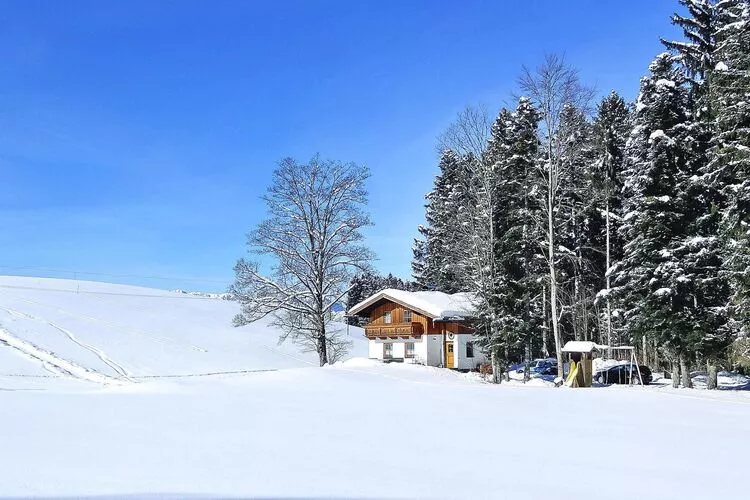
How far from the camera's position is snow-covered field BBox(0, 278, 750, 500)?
642 centimetres

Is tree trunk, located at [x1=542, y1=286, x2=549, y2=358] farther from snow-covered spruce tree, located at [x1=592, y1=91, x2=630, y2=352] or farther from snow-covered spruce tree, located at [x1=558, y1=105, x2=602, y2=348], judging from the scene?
snow-covered spruce tree, located at [x1=592, y1=91, x2=630, y2=352]

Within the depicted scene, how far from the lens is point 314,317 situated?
3356 centimetres

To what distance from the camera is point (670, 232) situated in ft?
84.9

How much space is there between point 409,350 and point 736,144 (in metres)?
30.8

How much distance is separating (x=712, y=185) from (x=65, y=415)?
24111 millimetres

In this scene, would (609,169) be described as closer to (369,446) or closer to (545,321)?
(545,321)

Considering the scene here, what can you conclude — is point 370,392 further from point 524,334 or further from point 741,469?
point 524,334

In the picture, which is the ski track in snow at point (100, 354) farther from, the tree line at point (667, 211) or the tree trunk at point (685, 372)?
the tree trunk at point (685, 372)

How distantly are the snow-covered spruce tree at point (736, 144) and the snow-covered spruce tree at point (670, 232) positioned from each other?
2.09m

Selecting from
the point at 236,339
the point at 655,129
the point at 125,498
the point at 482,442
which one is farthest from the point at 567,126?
the point at 236,339

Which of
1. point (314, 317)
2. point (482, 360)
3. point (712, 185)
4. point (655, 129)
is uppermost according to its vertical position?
point (655, 129)

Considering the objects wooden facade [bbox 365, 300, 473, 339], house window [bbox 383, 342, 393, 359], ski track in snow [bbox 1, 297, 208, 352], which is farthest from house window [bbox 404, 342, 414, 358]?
ski track in snow [bbox 1, 297, 208, 352]

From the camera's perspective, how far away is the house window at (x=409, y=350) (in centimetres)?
4741

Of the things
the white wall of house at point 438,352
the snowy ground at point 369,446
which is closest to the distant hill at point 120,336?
the white wall of house at point 438,352
